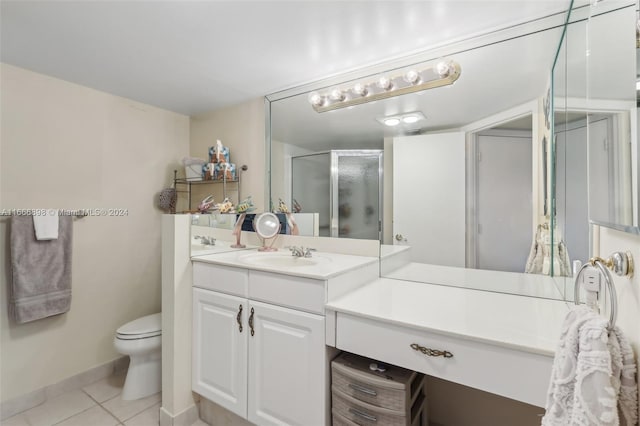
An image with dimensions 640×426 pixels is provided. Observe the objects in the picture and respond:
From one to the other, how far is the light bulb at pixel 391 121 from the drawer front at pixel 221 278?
47.7 inches

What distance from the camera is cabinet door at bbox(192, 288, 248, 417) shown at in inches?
61.2

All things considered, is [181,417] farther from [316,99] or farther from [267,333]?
[316,99]

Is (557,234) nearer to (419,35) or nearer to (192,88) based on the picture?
(419,35)

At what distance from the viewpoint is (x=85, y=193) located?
2203 mm

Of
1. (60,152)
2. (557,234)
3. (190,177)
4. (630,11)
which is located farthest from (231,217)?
(630,11)

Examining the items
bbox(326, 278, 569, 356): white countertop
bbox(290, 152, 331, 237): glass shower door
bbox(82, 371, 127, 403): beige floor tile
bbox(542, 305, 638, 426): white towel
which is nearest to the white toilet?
bbox(82, 371, 127, 403): beige floor tile

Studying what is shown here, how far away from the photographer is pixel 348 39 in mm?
1581

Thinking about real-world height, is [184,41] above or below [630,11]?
above

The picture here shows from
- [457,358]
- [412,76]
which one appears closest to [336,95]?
[412,76]

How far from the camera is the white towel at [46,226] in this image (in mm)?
1914

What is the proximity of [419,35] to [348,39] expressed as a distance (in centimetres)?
37

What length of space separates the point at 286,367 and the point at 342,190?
3.66 feet

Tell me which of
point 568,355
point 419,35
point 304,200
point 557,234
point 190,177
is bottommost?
point 568,355

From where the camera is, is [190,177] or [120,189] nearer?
[120,189]
